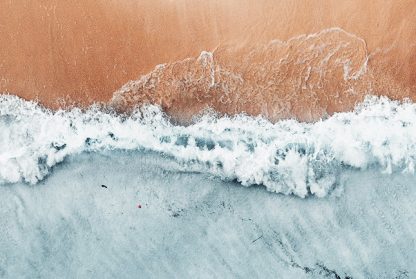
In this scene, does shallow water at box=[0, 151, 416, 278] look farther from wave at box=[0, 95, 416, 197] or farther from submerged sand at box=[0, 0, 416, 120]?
submerged sand at box=[0, 0, 416, 120]

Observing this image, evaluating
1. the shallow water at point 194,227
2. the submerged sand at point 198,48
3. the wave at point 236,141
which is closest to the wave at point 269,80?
the submerged sand at point 198,48

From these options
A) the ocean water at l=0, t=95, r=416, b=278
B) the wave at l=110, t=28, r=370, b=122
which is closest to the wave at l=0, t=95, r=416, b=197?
the ocean water at l=0, t=95, r=416, b=278

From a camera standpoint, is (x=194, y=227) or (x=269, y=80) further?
(x=269, y=80)

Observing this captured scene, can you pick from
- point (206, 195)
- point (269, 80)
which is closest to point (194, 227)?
point (206, 195)

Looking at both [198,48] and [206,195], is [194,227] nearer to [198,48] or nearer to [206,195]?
[206,195]

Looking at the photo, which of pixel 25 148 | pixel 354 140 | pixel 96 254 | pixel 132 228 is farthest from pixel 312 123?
pixel 25 148

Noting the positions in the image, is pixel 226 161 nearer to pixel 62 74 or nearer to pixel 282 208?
pixel 282 208
